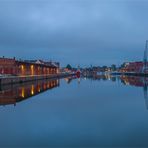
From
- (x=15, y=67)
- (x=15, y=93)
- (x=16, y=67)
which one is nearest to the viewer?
(x=15, y=93)

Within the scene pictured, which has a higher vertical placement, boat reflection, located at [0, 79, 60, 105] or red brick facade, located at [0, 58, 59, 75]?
red brick facade, located at [0, 58, 59, 75]

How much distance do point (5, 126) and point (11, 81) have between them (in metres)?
36.4

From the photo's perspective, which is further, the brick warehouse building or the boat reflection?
the brick warehouse building

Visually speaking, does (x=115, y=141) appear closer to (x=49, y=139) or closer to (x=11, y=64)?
(x=49, y=139)

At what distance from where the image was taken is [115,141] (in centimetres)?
1189

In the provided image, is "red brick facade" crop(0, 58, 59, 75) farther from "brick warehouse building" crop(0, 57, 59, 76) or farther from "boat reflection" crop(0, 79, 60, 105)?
"boat reflection" crop(0, 79, 60, 105)

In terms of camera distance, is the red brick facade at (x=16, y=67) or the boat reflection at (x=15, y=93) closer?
the boat reflection at (x=15, y=93)

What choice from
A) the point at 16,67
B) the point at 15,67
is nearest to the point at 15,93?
the point at 15,67

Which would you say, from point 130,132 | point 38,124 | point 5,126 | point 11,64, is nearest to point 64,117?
point 38,124

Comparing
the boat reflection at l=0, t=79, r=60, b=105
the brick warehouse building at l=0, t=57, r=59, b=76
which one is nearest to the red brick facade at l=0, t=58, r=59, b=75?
the brick warehouse building at l=0, t=57, r=59, b=76

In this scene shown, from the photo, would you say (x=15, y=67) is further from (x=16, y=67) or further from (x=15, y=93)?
(x=15, y=93)

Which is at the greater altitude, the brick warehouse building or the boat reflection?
the brick warehouse building

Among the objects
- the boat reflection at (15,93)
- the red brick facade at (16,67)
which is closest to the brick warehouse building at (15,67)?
the red brick facade at (16,67)

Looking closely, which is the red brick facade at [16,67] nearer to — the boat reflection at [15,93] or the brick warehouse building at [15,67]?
the brick warehouse building at [15,67]
